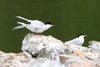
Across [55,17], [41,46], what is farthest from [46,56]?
[55,17]

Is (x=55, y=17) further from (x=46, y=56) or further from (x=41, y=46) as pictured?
(x=46, y=56)

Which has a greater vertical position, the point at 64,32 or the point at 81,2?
the point at 81,2

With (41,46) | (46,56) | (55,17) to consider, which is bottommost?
(46,56)

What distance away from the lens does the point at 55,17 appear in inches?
940

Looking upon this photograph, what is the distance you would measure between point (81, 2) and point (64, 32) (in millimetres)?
11347

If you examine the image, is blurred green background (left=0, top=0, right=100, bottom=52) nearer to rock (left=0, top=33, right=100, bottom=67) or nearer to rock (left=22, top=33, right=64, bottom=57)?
rock (left=22, top=33, right=64, bottom=57)

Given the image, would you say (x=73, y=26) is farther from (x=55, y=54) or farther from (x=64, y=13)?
(x=55, y=54)

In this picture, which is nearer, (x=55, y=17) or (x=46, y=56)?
(x=46, y=56)

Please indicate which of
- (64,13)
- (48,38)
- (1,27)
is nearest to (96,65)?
(48,38)

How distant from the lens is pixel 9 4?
29.2m

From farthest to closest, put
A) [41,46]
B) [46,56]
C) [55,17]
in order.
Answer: [55,17] → [41,46] → [46,56]

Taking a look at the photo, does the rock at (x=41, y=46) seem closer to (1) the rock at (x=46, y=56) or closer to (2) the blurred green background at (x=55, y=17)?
(1) the rock at (x=46, y=56)

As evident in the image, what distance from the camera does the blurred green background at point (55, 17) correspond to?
18.0 m

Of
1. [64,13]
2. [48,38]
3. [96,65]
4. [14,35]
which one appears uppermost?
[64,13]
